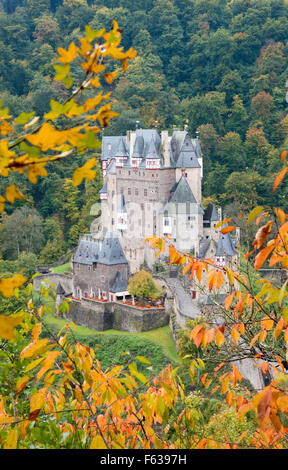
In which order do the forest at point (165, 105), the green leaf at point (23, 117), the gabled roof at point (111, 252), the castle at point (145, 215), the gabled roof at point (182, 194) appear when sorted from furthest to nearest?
the gabled roof at point (182, 194) → the castle at point (145, 215) → the gabled roof at point (111, 252) → the forest at point (165, 105) → the green leaf at point (23, 117)

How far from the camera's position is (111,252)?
2950 cm

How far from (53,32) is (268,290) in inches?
2444

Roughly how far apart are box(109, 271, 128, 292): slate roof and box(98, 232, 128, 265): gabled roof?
2.22ft

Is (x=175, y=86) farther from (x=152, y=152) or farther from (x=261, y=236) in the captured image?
(x=261, y=236)

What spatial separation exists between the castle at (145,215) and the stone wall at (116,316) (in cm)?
89

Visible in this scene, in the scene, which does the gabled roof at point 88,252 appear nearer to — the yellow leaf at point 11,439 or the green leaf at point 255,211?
the yellow leaf at point 11,439

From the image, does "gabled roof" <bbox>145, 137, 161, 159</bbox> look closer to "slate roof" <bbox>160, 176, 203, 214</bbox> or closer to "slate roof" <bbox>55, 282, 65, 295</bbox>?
"slate roof" <bbox>160, 176, 203, 214</bbox>

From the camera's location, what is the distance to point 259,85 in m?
51.3

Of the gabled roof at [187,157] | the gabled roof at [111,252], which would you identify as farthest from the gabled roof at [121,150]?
the gabled roof at [111,252]

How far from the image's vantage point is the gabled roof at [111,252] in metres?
29.4

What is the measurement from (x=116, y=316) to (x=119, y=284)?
5.31 ft

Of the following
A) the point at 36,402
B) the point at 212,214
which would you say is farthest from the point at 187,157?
the point at 36,402

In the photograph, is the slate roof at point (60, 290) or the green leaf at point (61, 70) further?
the slate roof at point (60, 290)
